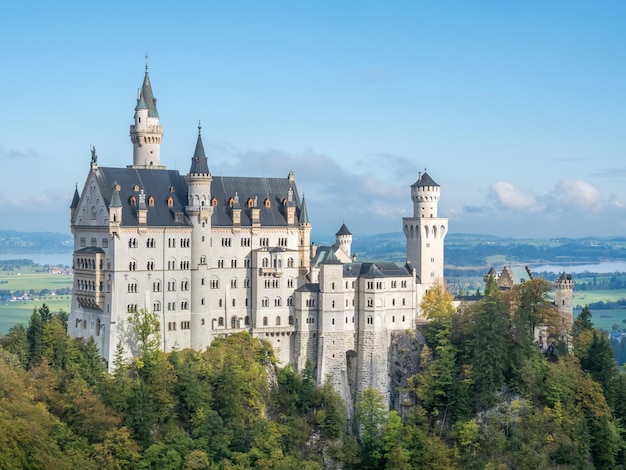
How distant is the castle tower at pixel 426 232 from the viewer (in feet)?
363

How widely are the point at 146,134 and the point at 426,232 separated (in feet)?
99.4

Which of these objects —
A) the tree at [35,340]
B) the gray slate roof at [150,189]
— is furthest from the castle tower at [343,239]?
the tree at [35,340]

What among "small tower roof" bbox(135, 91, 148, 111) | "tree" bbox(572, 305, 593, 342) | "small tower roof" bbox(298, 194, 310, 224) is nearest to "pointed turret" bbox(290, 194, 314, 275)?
"small tower roof" bbox(298, 194, 310, 224)

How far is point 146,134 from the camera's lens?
354 feet

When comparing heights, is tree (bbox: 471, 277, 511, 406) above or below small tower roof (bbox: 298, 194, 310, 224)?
below

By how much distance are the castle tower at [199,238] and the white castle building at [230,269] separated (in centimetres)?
11

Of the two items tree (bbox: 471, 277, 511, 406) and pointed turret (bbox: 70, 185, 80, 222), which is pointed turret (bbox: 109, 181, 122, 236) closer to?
pointed turret (bbox: 70, 185, 80, 222)

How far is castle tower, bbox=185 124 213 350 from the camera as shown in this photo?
9975 cm

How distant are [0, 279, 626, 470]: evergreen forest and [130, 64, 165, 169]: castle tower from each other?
1823 centimetres

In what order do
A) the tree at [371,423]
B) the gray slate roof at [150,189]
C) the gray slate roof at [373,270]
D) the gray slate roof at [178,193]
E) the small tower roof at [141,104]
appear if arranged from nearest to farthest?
the gray slate roof at [150,189], the gray slate roof at [178,193], the tree at [371,423], the gray slate roof at [373,270], the small tower roof at [141,104]

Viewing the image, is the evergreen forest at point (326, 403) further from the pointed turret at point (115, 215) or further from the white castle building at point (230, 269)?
the pointed turret at point (115, 215)

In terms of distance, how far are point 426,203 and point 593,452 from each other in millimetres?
29738

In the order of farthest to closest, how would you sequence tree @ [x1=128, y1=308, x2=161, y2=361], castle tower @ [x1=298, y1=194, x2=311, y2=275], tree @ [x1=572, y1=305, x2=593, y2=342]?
Answer: tree @ [x1=572, y1=305, x2=593, y2=342] < castle tower @ [x1=298, y1=194, x2=311, y2=275] < tree @ [x1=128, y1=308, x2=161, y2=361]

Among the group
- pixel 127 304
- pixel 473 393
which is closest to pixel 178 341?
pixel 127 304
